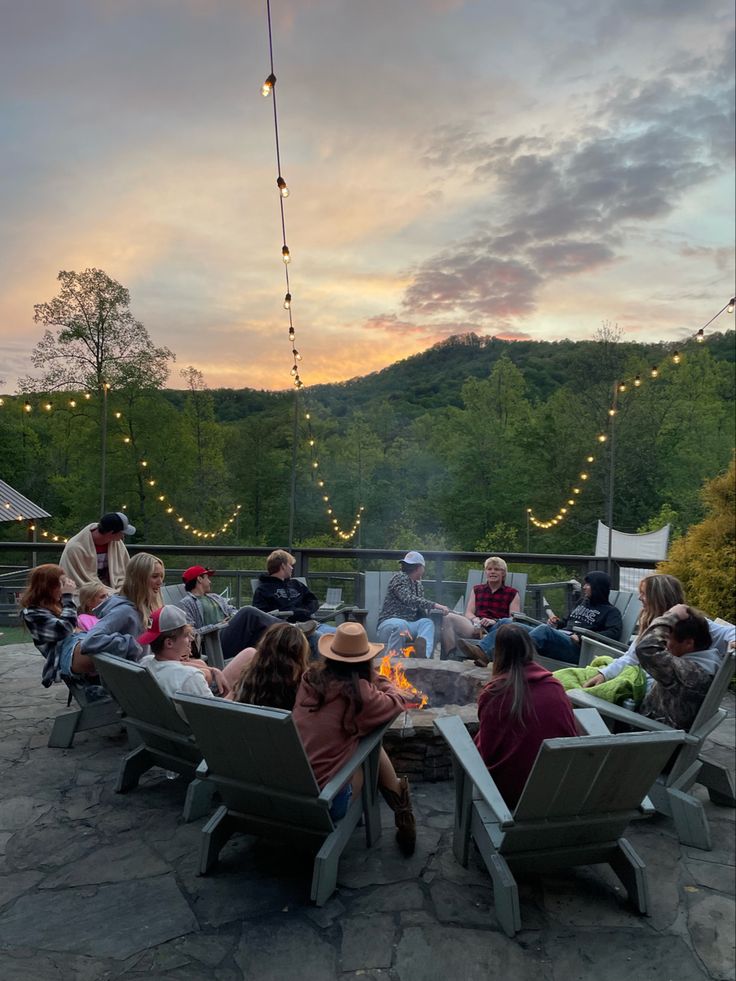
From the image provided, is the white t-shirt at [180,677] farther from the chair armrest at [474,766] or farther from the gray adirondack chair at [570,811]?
the gray adirondack chair at [570,811]

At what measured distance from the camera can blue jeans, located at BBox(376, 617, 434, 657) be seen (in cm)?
490

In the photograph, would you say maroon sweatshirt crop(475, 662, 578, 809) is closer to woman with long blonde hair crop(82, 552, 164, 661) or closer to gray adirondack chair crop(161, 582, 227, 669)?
woman with long blonde hair crop(82, 552, 164, 661)

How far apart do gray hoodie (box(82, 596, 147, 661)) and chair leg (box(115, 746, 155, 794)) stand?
43 cm

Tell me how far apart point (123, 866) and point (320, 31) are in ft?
22.5

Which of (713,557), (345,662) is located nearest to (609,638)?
(713,557)

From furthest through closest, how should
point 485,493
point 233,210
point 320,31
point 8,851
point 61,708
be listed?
1. point 485,493
2. point 233,210
3. point 320,31
4. point 61,708
5. point 8,851

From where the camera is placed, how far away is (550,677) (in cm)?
230

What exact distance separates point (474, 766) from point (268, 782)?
683 millimetres

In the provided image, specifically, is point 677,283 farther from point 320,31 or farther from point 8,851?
point 8,851

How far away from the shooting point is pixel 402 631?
16.2 ft

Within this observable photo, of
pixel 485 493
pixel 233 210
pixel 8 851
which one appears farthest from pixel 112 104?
pixel 485 493

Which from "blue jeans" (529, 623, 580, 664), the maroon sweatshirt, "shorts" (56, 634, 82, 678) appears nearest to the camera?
the maroon sweatshirt

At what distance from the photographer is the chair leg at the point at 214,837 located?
2.27m

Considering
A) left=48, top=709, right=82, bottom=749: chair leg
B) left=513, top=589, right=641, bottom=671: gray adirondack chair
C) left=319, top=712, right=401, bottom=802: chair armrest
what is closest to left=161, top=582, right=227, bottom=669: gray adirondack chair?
left=48, top=709, right=82, bottom=749: chair leg
